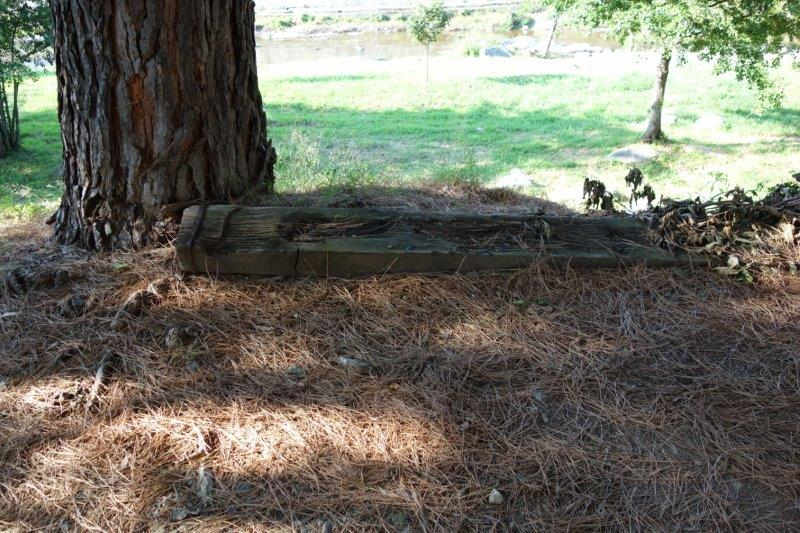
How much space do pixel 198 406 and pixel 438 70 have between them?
21.7m

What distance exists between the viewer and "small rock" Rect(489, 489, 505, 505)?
5.09ft

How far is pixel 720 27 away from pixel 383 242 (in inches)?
372

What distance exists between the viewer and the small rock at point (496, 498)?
1552 mm

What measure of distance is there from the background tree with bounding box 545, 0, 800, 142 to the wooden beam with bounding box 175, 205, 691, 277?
8.62m

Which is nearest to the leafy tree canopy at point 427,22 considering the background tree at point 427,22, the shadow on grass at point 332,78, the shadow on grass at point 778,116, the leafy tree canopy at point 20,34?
the background tree at point 427,22

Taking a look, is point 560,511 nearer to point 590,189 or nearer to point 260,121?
point 590,189

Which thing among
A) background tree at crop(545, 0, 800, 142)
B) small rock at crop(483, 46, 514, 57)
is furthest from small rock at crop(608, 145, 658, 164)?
small rock at crop(483, 46, 514, 57)

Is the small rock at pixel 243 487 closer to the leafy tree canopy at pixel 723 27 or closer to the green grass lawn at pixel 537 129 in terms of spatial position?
the green grass lawn at pixel 537 129

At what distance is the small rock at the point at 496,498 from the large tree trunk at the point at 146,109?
1.82 metres

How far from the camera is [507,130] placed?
44.7ft

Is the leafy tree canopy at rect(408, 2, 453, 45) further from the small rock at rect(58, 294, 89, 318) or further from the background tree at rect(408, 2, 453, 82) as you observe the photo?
the small rock at rect(58, 294, 89, 318)

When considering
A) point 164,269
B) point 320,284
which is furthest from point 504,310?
point 164,269

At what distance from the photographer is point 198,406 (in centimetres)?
185

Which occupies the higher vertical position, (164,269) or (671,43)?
(671,43)
